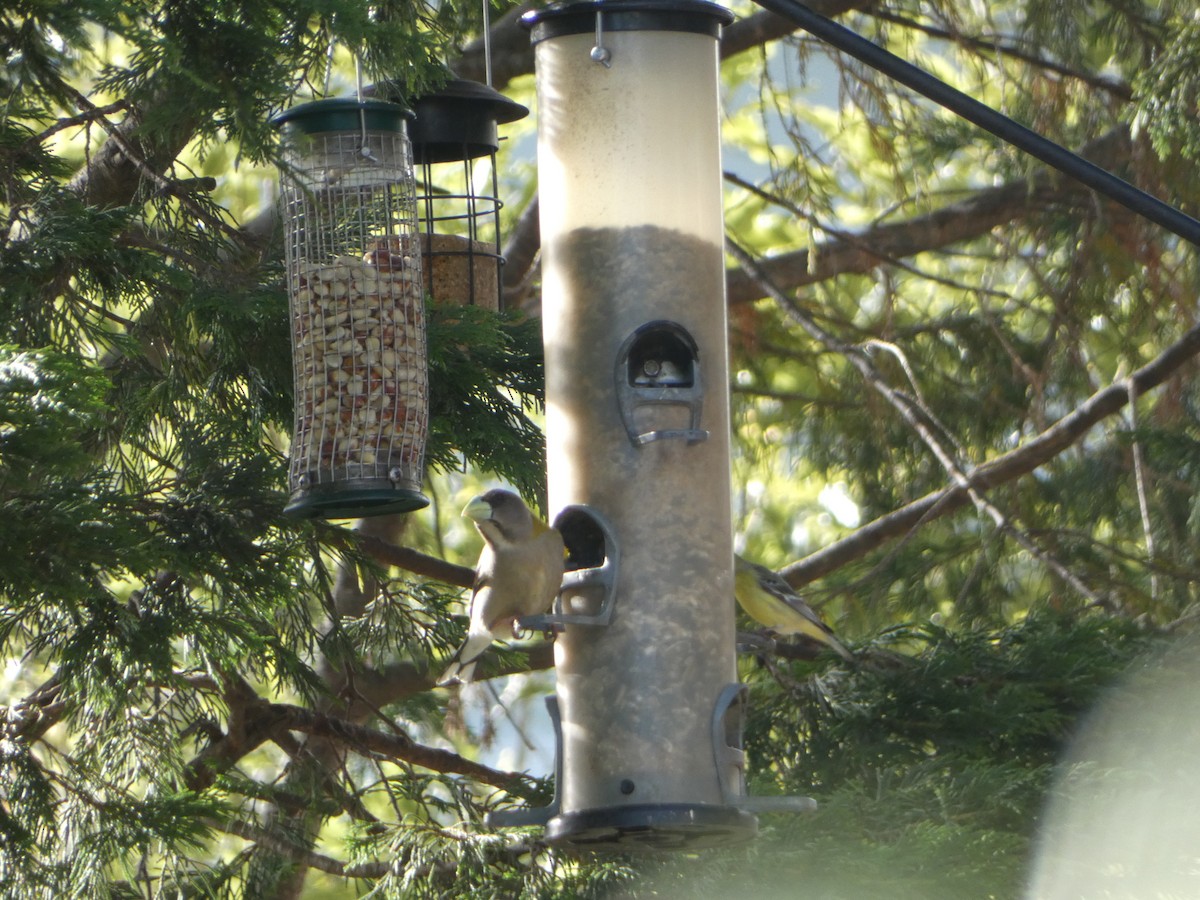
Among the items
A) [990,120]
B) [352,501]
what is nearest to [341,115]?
[352,501]

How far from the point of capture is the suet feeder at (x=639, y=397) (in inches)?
179

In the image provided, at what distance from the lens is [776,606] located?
21.0 ft

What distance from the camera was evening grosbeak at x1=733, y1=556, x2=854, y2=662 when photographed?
6355 millimetres

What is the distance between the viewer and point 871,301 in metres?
10.4

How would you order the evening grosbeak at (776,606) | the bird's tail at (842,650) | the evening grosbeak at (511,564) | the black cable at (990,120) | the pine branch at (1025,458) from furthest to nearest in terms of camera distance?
the pine branch at (1025,458) → the evening grosbeak at (776,606) → the bird's tail at (842,650) → the evening grosbeak at (511,564) → the black cable at (990,120)

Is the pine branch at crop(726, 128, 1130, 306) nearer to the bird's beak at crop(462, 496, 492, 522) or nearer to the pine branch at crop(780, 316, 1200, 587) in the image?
the pine branch at crop(780, 316, 1200, 587)

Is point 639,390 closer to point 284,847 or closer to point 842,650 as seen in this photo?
point 842,650

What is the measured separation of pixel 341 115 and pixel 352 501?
3.24 ft

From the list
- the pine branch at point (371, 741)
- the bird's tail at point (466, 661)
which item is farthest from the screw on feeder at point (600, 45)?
the pine branch at point (371, 741)

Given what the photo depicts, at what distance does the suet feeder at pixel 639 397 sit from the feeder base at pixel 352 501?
45 cm

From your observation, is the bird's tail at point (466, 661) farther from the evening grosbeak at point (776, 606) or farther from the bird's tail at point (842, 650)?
the evening grosbeak at point (776, 606)

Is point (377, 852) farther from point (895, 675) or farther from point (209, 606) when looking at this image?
point (895, 675)

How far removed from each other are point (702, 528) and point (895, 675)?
1.20 meters

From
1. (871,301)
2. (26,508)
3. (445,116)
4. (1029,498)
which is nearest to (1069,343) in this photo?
(1029,498)
